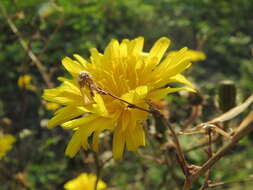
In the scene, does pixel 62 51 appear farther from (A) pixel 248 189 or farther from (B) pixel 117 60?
(B) pixel 117 60

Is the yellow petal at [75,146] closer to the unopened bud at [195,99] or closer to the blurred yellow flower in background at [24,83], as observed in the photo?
the unopened bud at [195,99]

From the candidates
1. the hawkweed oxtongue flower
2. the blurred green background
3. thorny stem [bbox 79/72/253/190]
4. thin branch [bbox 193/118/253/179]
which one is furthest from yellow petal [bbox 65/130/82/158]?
the blurred green background

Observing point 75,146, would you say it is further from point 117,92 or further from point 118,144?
point 117,92

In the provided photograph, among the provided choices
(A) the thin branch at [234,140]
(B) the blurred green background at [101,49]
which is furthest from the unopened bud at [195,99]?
(A) the thin branch at [234,140]

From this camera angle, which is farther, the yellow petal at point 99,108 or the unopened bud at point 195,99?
the unopened bud at point 195,99

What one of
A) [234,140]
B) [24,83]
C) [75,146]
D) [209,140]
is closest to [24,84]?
[24,83]

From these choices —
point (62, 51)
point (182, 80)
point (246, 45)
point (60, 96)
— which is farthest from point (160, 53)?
point (246, 45)
